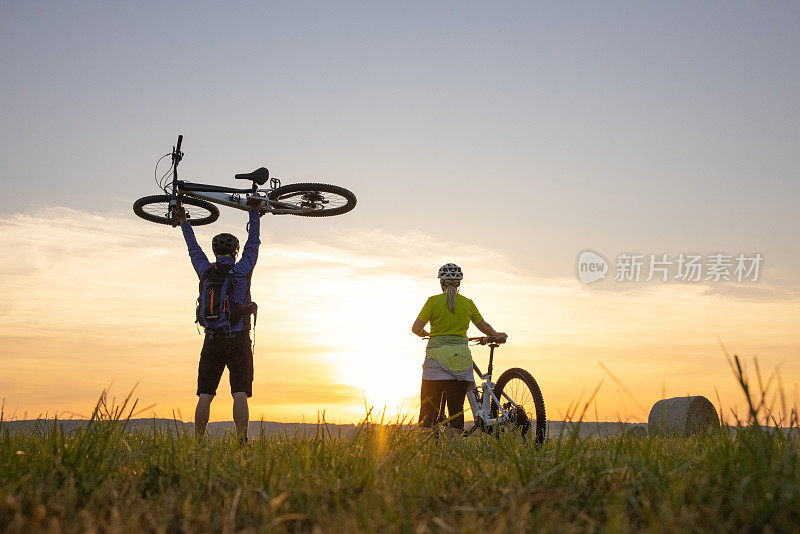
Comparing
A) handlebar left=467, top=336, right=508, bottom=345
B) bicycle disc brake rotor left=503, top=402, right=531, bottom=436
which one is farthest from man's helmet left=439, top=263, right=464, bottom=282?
bicycle disc brake rotor left=503, top=402, right=531, bottom=436

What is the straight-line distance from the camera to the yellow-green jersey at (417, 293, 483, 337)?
8242 mm

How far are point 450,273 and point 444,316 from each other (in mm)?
548

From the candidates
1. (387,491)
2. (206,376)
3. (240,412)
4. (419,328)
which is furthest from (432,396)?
(387,491)

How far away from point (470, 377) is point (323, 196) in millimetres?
3541

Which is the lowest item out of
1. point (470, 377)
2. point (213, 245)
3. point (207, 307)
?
point (470, 377)

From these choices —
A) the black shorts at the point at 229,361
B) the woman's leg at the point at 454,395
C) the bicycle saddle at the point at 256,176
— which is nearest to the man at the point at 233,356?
the black shorts at the point at 229,361

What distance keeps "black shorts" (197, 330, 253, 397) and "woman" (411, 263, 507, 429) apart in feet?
6.92

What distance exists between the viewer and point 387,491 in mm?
3260

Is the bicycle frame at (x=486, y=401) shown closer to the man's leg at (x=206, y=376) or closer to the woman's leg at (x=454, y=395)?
the woman's leg at (x=454, y=395)

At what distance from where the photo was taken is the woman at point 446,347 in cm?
820

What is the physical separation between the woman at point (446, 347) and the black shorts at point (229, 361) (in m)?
2.11

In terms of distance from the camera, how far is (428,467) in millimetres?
3992

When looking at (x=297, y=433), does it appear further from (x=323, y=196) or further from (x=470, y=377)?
(x=323, y=196)

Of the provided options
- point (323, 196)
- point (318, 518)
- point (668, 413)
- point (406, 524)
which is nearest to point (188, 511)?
point (318, 518)
